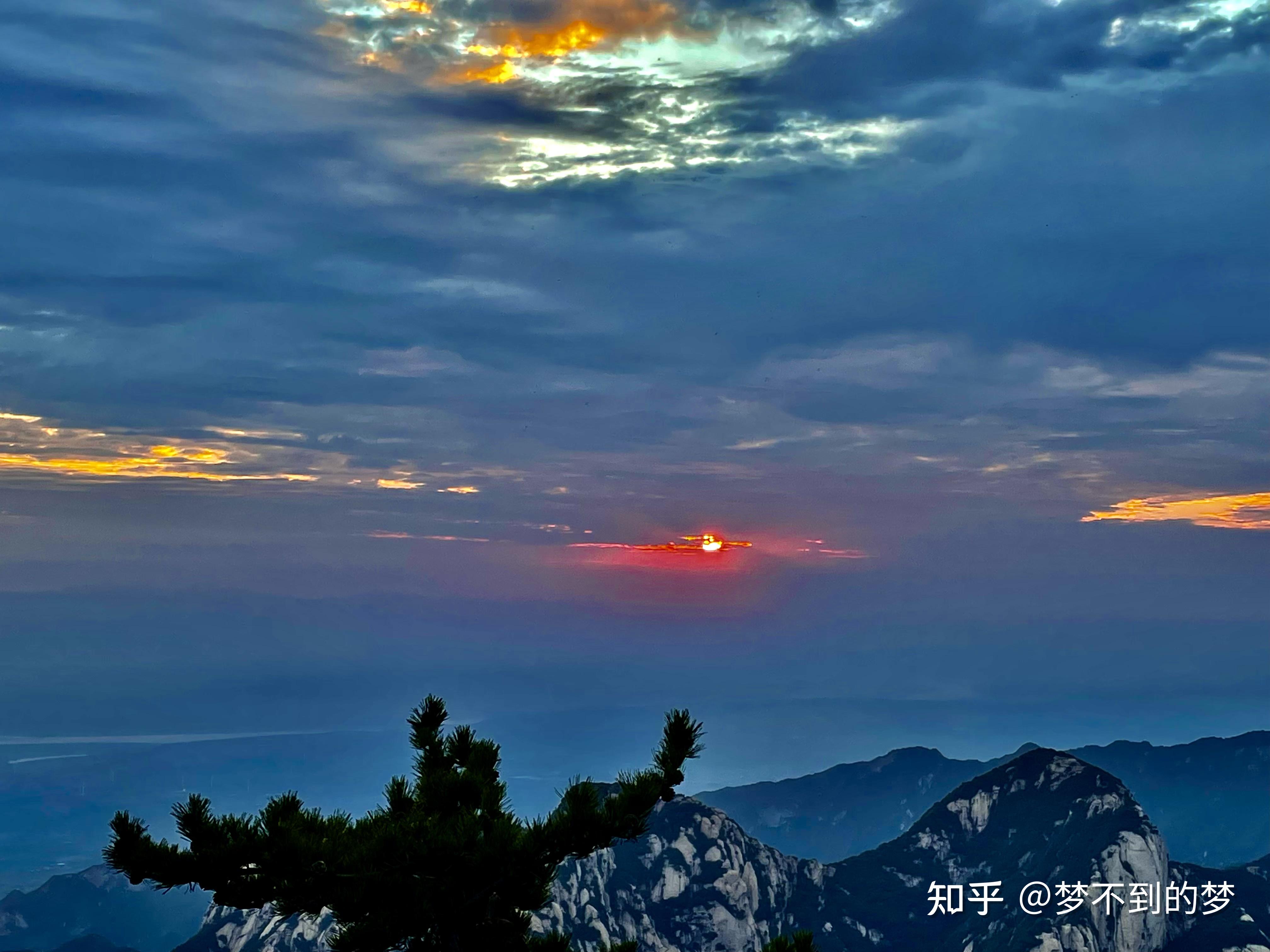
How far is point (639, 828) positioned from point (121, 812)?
12.1m

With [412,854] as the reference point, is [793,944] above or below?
below

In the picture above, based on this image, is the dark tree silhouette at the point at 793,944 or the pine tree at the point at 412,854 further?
the pine tree at the point at 412,854

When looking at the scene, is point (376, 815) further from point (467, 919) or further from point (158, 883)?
point (158, 883)

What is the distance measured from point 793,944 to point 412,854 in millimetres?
8823

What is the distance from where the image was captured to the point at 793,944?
82.6 feet

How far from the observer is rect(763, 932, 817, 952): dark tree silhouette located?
24500 mm

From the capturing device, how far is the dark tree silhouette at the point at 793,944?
2450 centimetres

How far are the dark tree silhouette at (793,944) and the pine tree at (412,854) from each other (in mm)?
4697

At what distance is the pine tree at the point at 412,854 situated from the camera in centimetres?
2567

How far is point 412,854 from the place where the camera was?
26.3 meters

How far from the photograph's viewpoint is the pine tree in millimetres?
25672

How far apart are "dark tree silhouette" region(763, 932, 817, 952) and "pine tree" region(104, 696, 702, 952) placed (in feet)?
15.4

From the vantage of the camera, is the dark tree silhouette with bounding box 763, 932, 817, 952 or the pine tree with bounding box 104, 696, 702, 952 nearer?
the dark tree silhouette with bounding box 763, 932, 817, 952

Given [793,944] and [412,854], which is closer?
[793,944]
